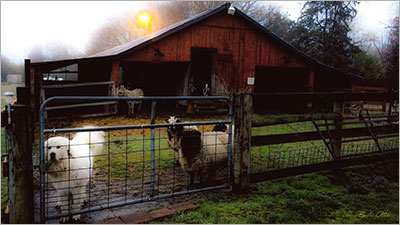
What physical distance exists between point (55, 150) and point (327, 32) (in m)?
21.7

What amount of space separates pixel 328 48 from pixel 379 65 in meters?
6.40

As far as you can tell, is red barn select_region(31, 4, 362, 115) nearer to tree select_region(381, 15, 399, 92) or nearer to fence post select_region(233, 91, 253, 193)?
tree select_region(381, 15, 399, 92)

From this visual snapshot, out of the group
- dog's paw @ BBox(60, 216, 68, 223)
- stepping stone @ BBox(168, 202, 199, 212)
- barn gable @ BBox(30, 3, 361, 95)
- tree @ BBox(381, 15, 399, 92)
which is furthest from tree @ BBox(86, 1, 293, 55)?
dog's paw @ BBox(60, 216, 68, 223)

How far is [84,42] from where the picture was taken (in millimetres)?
43031

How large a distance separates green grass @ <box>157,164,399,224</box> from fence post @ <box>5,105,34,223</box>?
1566mm

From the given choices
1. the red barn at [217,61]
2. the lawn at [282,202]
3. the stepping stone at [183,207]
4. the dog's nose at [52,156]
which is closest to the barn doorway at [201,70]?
the red barn at [217,61]

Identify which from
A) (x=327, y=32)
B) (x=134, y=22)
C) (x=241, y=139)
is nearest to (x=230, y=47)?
(x=327, y=32)

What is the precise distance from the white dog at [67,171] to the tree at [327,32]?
66.2 ft

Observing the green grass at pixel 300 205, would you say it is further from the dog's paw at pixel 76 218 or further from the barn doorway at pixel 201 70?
the barn doorway at pixel 201 70

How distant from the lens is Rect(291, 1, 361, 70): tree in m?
20.9

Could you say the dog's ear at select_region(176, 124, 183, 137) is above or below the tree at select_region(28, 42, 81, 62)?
below

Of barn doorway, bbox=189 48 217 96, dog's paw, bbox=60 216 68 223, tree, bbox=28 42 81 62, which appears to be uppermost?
tree, bbox=28 42 81 62

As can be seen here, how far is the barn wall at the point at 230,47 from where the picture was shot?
15.0m

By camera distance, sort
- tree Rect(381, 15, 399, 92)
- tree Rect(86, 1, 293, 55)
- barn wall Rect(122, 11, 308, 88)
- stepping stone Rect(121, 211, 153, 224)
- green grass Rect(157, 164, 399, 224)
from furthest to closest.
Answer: tree Rect(86, 1, 293, 55), tree Rect(381, 15, 399, 92), barn wall Rect(122, 11, 308, 88), green grass Rect(157, 164, 399, 224), stepping stone Rect(121, 211, 153, 224)
